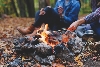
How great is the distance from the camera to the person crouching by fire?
6.87m

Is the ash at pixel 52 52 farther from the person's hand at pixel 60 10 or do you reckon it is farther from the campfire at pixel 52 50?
the person's hand at pixel 60 10

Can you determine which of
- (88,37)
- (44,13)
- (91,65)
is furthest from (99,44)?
(44,13)

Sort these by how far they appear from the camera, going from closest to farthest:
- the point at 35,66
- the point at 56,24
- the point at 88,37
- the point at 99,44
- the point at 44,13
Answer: the point at 35,66 < the point at 99,44 < the point at 88,37 < the point at 44,13 < the point at 56,24

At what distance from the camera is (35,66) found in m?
4.94

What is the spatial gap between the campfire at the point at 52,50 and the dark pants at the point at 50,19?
112 cm

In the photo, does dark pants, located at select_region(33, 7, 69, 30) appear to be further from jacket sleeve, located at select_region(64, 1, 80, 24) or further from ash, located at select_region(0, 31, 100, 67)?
ash, located at select_region(0, 31, 100, 67)

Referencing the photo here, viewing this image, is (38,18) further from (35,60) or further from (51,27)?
(35,60)

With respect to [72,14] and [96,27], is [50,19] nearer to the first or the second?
[72,14]

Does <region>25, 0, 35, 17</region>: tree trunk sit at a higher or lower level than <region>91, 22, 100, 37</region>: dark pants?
lower

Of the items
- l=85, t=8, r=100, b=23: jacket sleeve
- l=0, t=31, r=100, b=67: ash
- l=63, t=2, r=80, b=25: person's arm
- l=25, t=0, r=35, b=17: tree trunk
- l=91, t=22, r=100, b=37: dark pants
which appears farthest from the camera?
l=25, t=0, r=35, b=17: tree trunk

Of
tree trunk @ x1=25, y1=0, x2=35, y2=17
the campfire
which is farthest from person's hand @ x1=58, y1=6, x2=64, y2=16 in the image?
tree trunk @ x1=25, y1=0, x2=35, y2=17

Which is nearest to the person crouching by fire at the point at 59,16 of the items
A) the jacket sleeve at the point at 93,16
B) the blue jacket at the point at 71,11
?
the blue jacket at the point at 71,11

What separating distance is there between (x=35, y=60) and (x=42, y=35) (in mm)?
682

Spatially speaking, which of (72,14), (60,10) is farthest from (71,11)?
(60,10)
